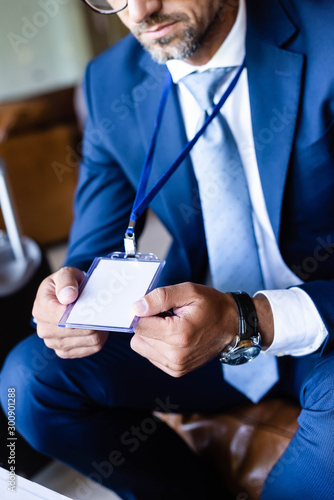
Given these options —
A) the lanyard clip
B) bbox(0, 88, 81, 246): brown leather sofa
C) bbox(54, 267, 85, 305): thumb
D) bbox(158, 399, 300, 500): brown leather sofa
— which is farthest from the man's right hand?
bbox(0, 88, 81, 246): brown leather sofa

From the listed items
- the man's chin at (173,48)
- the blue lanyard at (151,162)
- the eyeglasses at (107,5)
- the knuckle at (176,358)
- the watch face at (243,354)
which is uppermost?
the eyeglasses at (107,5)

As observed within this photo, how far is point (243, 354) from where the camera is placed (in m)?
0.93

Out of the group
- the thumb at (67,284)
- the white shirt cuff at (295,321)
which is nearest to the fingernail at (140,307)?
the thumb at (67,284)

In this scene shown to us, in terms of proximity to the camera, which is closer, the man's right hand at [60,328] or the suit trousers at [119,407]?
the man's right hand at [60,328]

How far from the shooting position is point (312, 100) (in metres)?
1.04

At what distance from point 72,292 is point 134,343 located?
0.13m

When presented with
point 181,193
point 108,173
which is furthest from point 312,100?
point 108,173

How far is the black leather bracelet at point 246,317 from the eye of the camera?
0.91 m

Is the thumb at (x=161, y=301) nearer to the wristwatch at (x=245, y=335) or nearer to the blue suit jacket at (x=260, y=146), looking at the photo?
the wristwatch at (x=245, y=335)

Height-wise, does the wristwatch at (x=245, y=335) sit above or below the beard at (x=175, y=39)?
below

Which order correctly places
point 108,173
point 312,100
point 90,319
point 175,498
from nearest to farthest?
point 90,319, point 312,100, point 175,498, point 108,173

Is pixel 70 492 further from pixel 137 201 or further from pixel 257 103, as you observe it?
pixel 257 103

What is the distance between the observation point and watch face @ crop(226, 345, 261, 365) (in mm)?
924

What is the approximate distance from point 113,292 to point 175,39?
52cm
